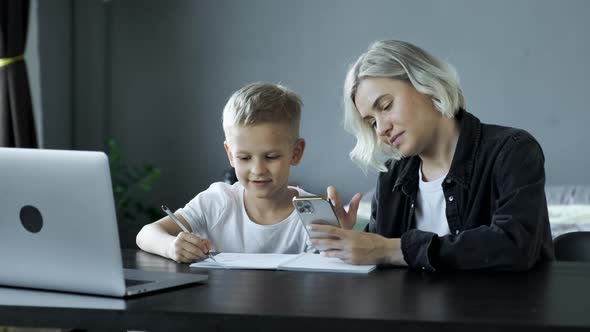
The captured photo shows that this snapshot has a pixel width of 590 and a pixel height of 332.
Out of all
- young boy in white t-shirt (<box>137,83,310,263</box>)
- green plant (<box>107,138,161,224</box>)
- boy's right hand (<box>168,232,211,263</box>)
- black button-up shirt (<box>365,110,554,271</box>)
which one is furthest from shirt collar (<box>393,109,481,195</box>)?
green plant (<box>107,138,161,224</box>)

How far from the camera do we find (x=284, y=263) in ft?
5.21

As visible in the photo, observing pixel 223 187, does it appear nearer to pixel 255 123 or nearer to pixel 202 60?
pixel 255 123

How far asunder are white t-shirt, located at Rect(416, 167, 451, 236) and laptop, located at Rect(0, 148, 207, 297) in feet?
2.59

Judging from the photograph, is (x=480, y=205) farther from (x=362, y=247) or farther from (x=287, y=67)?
(x=287, y=67)

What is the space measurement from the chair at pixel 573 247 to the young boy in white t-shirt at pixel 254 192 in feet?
1.92

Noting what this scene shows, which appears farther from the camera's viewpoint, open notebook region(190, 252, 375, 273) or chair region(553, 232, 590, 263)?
chair region(553, 232, 590, 263)

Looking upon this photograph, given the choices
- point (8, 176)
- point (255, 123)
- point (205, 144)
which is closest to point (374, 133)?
point (255, 123)

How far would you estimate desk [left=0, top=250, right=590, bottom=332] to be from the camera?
106cm

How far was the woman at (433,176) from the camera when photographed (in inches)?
59.7

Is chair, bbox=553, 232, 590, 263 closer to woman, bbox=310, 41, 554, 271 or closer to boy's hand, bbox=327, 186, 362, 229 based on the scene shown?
woman, bbox=310, 41, 554, 271

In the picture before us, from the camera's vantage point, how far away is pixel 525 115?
12.7 ft

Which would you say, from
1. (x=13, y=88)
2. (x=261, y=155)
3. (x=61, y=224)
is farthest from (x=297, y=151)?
(x=13, y=88)

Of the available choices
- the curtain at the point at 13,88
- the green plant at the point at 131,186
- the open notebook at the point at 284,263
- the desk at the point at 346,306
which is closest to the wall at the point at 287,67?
the green plant at the point at 131,186

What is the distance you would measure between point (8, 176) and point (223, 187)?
34.5 inches
